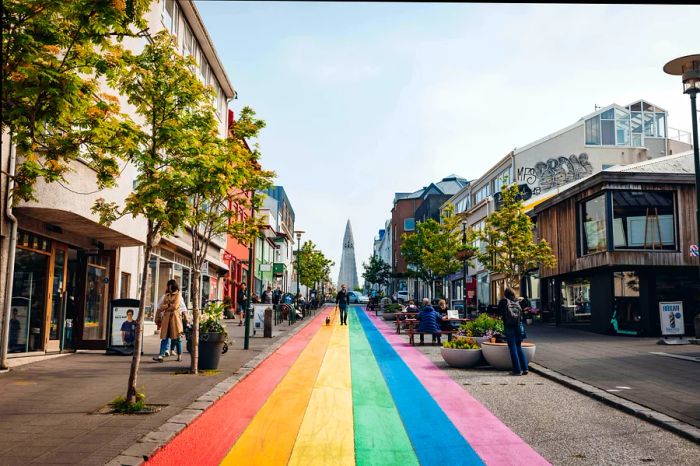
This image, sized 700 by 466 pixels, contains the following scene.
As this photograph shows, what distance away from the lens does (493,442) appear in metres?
6.86

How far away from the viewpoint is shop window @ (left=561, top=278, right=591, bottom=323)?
26.8m

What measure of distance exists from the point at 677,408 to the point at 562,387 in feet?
8.42

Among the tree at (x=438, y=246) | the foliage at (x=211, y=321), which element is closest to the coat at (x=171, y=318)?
the foliage at (x=211, y=321)

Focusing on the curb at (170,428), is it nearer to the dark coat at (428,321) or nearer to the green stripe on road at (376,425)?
the green stripe on road at (376,425)

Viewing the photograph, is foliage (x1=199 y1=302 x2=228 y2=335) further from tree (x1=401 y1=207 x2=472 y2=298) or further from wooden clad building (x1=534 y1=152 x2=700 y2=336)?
tree (x1=401 y1=207 x2=472 y2=298)

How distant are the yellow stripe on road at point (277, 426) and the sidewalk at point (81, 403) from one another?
3.61 ft

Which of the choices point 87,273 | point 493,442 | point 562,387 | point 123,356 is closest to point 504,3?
point 493,442

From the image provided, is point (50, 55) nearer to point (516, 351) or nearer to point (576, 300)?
point (516, 351)

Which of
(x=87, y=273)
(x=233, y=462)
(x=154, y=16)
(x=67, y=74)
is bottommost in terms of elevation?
(x=233, y=462)

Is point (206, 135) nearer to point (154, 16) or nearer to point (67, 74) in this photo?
point (67, 74)

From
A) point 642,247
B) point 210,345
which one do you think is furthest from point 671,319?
point 210,345

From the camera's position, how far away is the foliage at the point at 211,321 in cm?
1297

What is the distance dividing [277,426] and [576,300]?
23.2 meters

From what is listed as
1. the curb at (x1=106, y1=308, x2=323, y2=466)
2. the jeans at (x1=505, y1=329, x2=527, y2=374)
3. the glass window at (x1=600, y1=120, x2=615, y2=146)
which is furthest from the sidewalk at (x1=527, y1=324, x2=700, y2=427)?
the glass window at (x1=600, y1=120, x2=615, y2=146)
